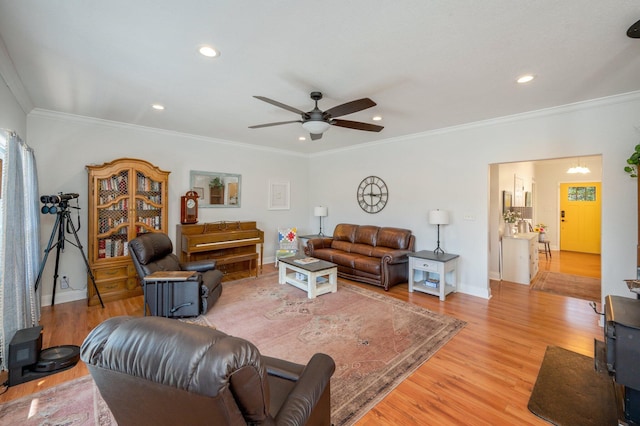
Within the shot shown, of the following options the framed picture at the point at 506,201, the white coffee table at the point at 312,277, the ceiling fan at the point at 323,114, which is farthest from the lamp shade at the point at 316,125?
the framed picture at the point at 506,201

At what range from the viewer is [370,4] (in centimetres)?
180

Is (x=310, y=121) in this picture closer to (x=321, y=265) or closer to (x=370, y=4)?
(x=370, y=4)

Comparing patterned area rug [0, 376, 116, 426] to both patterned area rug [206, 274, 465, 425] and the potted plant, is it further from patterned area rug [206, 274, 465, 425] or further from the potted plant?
the potted plant

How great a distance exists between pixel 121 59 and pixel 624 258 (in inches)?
224

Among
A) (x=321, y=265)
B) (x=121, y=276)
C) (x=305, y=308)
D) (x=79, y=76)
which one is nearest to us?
(x=79, y=76)

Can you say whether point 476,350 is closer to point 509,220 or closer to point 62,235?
point 509,220

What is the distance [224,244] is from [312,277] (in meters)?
1.88

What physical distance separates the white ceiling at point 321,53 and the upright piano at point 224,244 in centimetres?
214

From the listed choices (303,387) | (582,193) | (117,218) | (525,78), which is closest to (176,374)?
(303,387)

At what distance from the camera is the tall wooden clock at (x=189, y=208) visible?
510cm

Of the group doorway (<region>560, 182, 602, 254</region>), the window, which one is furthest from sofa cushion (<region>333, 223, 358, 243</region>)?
the window

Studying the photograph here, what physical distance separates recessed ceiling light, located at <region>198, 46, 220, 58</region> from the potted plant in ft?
13.7

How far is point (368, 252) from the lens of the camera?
17.0 feet

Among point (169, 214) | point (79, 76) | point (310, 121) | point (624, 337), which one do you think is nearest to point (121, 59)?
point (79, 76)
